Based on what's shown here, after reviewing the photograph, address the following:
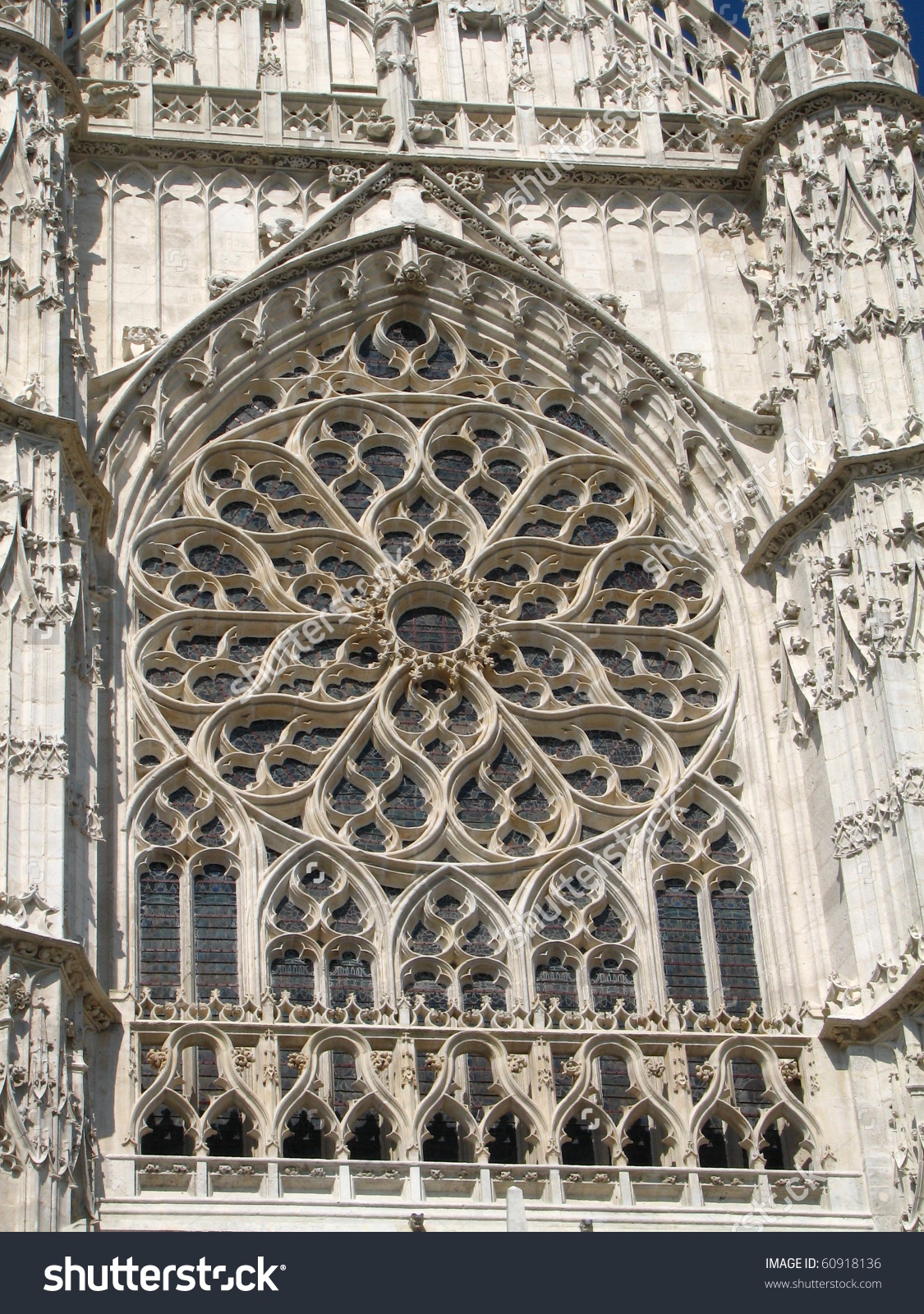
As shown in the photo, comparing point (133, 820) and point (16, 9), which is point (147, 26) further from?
point (133, 820)

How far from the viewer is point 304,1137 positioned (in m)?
19.2

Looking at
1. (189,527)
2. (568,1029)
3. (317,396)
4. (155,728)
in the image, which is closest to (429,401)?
(317,396)

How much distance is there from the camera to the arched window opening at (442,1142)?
19.3 meters

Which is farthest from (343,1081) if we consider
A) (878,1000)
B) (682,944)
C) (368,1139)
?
(878,1000)

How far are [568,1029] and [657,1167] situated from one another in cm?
129

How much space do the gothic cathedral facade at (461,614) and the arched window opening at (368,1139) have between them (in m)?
0.03

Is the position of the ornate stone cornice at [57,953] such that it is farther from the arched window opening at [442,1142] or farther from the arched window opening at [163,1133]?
the arched window opening at [442,1142]

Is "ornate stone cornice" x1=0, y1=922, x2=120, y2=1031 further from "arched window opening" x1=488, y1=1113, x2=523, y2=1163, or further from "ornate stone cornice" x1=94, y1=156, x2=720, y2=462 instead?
"ornate stone cornice" x1=94, y1=156, x2=720, y2=462

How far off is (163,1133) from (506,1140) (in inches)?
99.8

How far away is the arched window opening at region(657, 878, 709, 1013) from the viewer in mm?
20375

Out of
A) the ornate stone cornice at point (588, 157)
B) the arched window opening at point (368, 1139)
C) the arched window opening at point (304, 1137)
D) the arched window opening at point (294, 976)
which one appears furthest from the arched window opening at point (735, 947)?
the ornate stone cornice at point (588, 157)

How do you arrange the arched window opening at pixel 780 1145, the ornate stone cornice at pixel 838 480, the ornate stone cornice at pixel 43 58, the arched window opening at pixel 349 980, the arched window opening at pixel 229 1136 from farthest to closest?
1. the ornate stone cornice at pixel 43 58
2. the ornate stone cornice at pixel 838 480
3. the arched window opening at pixel 349 980
4. the arched window opening at pixel 780 1145
5. the arched window opening at pixel 229 1136

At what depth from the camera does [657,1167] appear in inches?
748

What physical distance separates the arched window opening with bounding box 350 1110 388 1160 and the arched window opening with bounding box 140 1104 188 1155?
125cm
